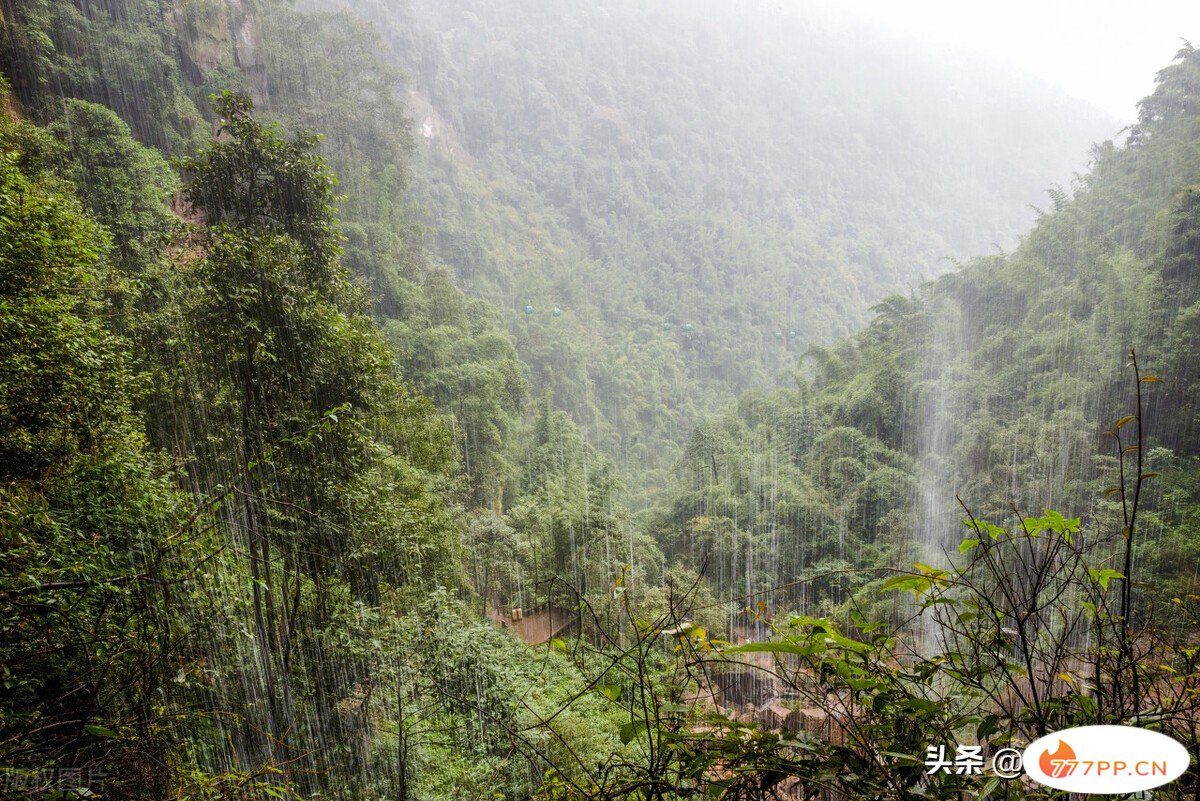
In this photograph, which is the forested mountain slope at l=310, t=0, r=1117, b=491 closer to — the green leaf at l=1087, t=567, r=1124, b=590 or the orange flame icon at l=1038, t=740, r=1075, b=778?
the green leaf at l=1087, t=567, r=1124, b=590

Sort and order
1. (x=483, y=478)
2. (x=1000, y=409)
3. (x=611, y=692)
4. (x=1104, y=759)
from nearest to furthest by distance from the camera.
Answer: (x=1104, y=759) < (x=611, y=692) < (x=1000, y=409) < (x=483, y=478)

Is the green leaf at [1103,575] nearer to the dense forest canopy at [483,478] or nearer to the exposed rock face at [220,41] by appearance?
the dense forest canopy at [483,478]

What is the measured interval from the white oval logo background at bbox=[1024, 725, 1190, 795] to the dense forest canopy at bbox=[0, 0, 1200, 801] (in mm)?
62

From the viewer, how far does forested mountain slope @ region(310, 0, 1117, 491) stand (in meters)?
31.5

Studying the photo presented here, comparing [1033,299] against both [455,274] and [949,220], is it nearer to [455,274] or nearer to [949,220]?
[455,274]

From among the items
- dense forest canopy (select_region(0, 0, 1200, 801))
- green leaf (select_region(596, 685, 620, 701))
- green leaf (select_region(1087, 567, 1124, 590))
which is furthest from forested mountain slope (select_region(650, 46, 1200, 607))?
green leaf (select_region(596, 685, 620, 701))

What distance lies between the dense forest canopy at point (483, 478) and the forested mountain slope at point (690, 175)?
707 millimetres

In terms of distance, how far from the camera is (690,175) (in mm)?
51188

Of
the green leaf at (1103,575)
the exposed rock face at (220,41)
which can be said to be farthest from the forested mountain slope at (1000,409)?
the exposed rock face at (220,41)

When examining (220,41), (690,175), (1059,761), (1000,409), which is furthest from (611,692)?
(690,175)

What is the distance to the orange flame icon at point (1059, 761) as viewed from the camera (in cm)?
54

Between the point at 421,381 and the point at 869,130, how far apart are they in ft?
207

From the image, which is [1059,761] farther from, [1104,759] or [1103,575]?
[1103,575]

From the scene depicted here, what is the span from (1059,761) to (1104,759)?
1.4 inches
